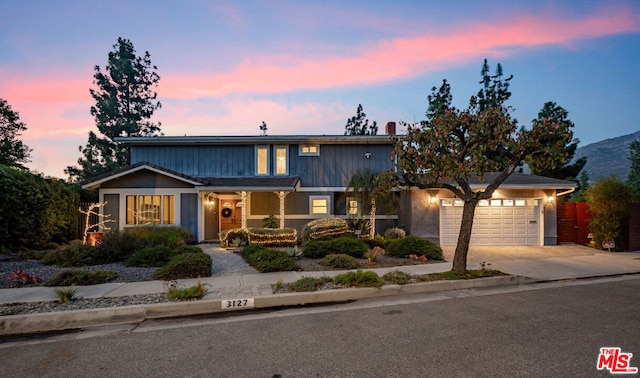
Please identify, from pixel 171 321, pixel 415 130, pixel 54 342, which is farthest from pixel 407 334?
pixel 415 130

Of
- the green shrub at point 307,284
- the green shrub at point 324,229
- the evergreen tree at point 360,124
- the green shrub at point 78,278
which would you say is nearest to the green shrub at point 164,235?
the green shrub at point 78,278

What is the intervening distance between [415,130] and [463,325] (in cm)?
538

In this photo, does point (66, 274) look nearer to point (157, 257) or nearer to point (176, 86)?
A: point (157, 257)

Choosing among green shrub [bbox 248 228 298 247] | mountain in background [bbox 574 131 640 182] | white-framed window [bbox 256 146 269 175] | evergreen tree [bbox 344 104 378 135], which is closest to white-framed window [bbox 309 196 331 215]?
white-framed window [bbox 256 146 269 175]

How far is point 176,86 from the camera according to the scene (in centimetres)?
1839

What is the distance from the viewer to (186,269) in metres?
8.25

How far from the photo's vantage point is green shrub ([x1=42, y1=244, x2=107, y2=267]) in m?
9.70

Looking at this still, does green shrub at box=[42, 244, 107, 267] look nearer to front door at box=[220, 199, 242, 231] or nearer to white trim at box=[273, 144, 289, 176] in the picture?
front door at box=[220, 199, 242, 231]

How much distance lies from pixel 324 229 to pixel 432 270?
561 cm

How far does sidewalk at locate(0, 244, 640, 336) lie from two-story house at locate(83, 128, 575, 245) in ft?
9.28

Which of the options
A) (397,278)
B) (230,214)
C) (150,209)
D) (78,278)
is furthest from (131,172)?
(397,278)

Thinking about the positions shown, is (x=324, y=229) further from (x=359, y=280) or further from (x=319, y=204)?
(x=359, y=280)

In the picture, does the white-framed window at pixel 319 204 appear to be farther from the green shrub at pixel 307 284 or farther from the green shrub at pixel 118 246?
→ the green shrub at pixel 307 284

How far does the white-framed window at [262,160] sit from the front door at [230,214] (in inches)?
96.7
